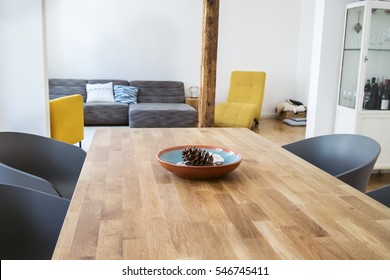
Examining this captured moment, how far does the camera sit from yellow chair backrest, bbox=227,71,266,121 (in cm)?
766

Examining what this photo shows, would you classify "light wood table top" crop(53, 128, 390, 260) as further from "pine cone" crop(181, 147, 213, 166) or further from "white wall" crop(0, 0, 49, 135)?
"white wall" crop(0, 0, 49, 135)

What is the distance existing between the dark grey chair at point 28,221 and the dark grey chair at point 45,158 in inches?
32.5

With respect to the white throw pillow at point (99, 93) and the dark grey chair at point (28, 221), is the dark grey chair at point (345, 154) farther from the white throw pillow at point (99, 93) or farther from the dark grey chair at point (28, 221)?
the white throw pillow at point (99, 93)

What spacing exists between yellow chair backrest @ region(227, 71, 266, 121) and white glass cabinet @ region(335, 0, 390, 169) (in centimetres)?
324

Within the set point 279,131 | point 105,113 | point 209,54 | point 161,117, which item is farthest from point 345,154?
point 105,113

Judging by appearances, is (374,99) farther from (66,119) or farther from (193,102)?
(193,102)

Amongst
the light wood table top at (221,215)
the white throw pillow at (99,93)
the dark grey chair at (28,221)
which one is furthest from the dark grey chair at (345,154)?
the white throw pillow at (99,93)

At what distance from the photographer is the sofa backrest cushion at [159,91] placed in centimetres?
770

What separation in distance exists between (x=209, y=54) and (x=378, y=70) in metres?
1.83

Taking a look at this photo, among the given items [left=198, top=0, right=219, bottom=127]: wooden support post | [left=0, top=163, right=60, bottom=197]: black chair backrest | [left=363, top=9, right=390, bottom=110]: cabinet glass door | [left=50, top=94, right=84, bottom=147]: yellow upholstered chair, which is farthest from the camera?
[left=198, top=0, right=219, bottom=127]: wooden support post

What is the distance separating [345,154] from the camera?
227 cm

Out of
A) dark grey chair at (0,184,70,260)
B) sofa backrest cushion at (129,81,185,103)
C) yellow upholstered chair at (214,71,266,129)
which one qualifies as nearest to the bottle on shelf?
yellow upholstered chair at (214,71,266,129)
